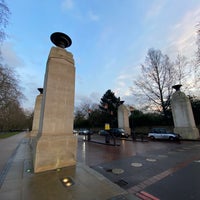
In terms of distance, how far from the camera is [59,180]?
132 inches

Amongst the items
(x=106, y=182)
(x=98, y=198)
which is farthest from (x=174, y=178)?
(x=98, y=198)

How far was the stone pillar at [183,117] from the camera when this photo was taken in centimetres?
1410

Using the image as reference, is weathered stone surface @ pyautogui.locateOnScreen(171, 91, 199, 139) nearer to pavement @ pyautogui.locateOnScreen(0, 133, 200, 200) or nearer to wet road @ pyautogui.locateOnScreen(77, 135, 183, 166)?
wet road @ pyautogui.locateOnScreen(77, 135, 183, 166)

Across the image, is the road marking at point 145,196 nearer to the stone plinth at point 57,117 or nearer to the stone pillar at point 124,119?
the stone plinth at point 57,117

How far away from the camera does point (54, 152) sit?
14.4ft

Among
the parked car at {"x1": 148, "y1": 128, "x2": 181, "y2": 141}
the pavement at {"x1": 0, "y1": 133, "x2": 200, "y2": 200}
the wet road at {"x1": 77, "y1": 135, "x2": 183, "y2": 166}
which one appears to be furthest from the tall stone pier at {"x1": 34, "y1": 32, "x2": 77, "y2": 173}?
the parked car at {"x1": 148, "y1": 128, "x2": 181, "y2": 141}

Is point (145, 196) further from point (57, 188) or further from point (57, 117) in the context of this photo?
point (57, 117)

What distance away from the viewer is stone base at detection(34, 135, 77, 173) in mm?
4059

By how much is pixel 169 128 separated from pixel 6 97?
81.0ft

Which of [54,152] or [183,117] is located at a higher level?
[183,117]

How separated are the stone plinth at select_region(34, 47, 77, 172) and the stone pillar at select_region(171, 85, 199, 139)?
49.2ft

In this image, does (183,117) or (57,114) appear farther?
(183,117)

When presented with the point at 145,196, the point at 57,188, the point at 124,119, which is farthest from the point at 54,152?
the point at 124,119

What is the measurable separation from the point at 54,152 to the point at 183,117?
628 inches
